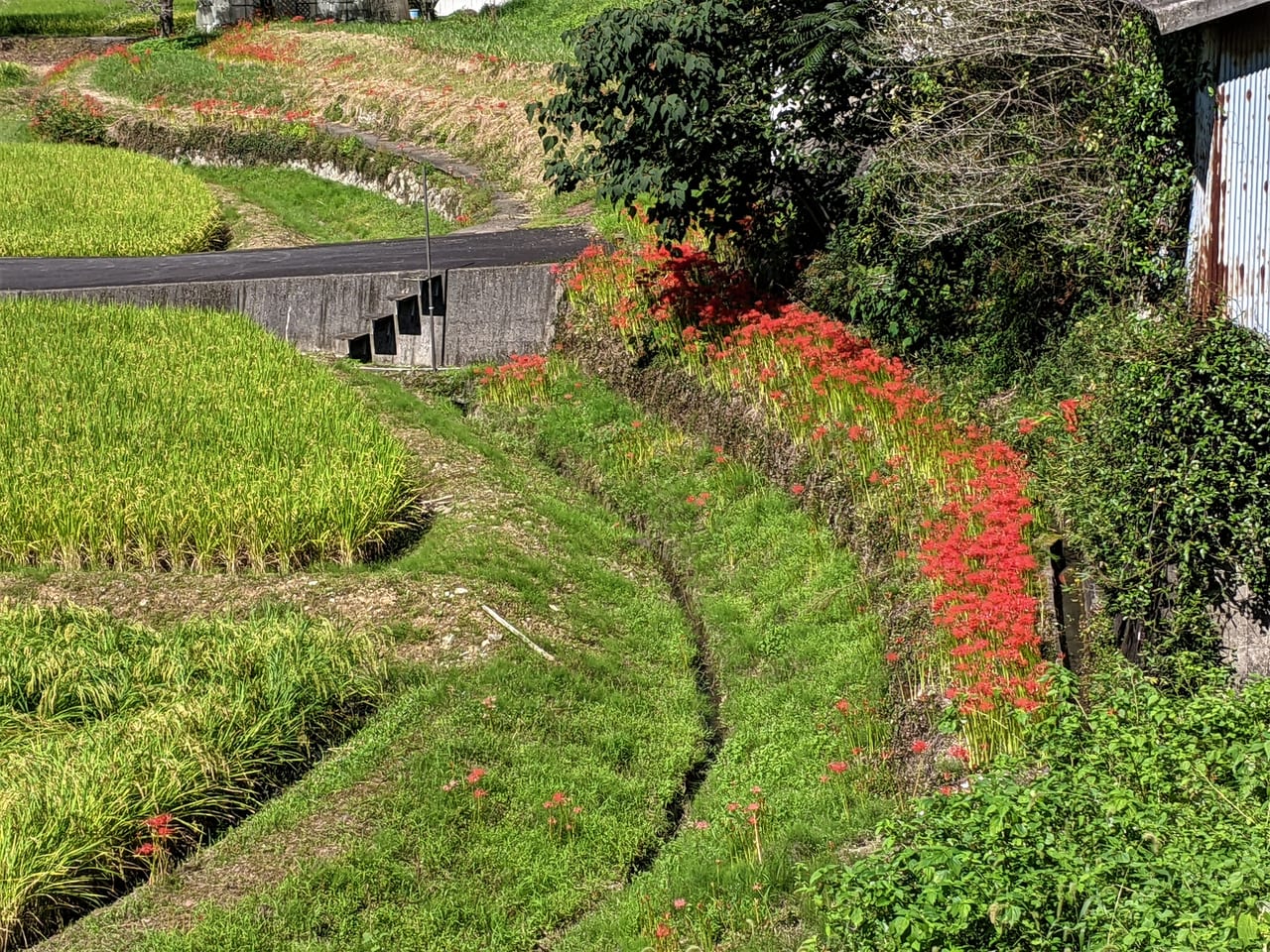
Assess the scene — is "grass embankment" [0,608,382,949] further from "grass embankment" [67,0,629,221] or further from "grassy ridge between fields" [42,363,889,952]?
"grass embankment" [67,0,629,221]

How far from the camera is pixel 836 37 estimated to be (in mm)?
14414

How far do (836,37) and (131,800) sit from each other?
981cm

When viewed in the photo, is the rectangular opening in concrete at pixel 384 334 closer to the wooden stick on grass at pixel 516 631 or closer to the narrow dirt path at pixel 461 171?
the narrow dirt path at pixel 461 171

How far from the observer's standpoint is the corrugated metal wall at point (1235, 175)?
9844 mm

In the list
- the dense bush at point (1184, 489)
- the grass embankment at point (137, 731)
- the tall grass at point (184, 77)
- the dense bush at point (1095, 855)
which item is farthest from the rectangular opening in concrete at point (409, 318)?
the tall grass at point (184, 77)

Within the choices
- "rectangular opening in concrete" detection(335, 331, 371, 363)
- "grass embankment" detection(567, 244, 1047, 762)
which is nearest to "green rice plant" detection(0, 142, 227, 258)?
"rectangular opening in concrete" detection(335, 331, 371, 363)

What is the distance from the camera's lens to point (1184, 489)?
9.17 m

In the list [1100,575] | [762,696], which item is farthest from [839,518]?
[1100,575]

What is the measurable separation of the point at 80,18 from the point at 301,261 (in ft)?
114

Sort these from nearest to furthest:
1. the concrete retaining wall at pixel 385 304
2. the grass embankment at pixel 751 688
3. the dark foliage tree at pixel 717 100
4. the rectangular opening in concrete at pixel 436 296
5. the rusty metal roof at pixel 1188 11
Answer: the grass embankment at pixel 751 688, the rusty metal roof at pixel 1188 11, the dark foliage tree at pixel 717 100, the concrete retaining wall at pixel 385 304, the rectangular opening in concrete at pixel 436 296

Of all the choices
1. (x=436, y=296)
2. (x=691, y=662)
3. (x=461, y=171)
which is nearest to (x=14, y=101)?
(x=461, y=171)

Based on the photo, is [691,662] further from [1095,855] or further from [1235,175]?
[1095,855]

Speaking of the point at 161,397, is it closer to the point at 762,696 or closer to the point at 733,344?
the point at 733,344

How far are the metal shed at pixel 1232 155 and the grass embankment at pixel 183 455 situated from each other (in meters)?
7.50
